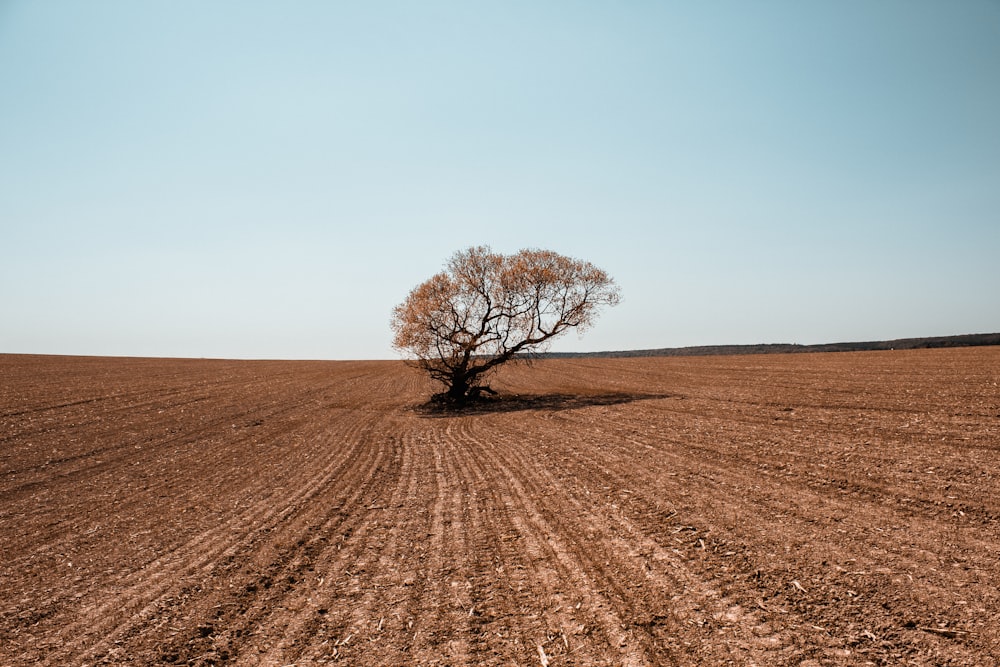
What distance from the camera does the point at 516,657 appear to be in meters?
4.52

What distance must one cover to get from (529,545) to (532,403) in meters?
19.1

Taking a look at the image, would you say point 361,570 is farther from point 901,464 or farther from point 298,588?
point 901,464

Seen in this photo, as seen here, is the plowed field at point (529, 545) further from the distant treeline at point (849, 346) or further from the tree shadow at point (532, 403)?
the distant treeline at point (849, 346)

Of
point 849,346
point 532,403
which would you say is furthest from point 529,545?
point 849,346

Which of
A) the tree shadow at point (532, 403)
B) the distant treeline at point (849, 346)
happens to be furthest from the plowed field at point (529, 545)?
the distant treeline at point (849, 346)

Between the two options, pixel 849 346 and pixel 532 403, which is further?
pixel 849 346

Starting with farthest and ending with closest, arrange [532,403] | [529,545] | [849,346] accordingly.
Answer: [849,346] < [532,403] < [529,545]

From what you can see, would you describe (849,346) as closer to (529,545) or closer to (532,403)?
(532,403)

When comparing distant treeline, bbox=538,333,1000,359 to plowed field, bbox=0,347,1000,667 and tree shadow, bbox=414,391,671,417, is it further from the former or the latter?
plowed field, bbox=0,347,1000,667

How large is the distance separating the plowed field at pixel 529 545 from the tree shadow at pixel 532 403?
7442mm

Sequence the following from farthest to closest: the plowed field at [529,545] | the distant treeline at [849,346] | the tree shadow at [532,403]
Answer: the distant treeline at [849,346] < the tree shadow at [532,403] < the plowed field at [529,545]

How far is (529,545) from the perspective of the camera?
7102 mm

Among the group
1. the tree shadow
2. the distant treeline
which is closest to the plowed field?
the tree shadow

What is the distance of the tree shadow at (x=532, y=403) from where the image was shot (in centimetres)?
2405
